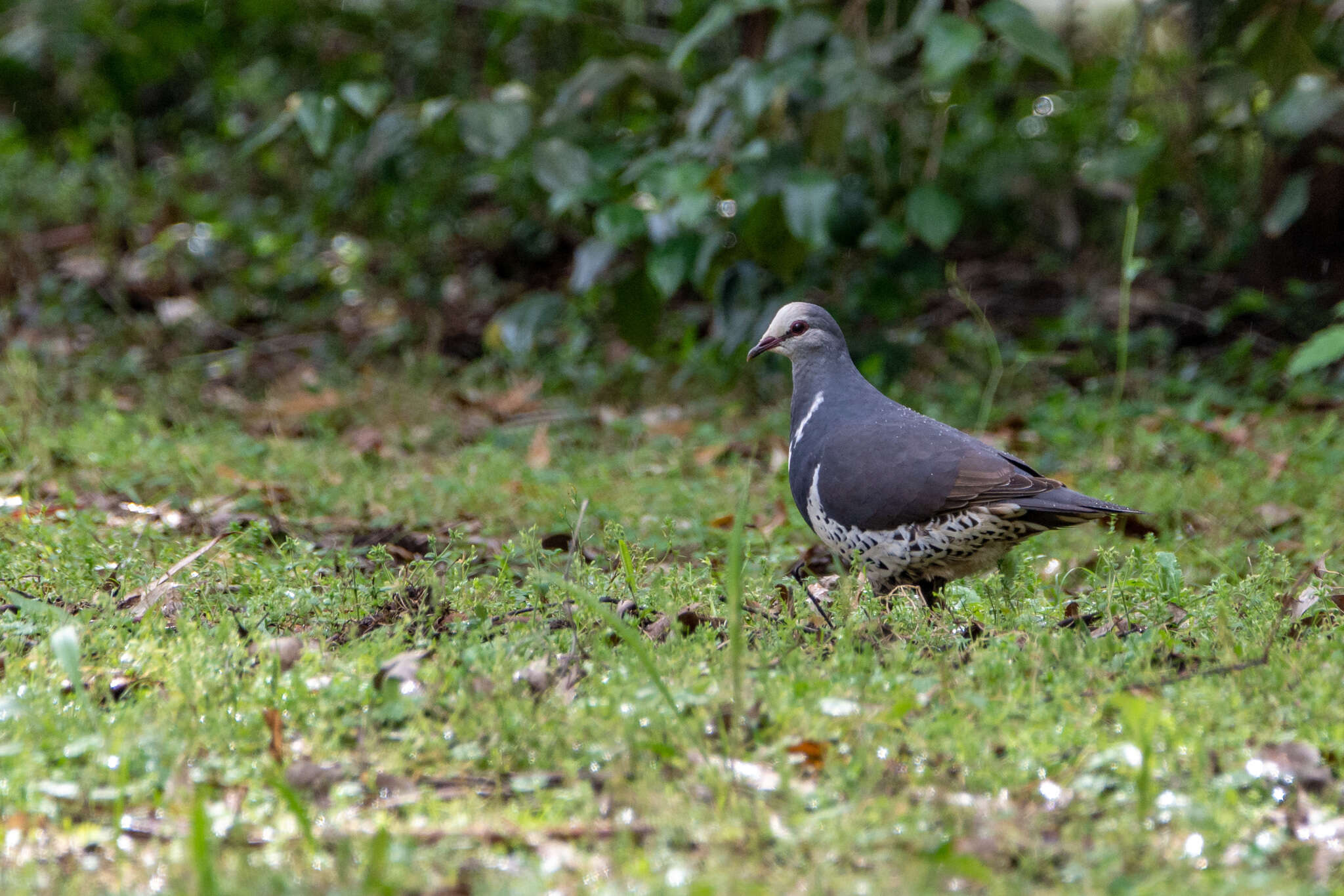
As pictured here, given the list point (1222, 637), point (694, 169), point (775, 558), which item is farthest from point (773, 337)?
point (1222, 637)

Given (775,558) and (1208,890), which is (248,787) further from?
(775,558)

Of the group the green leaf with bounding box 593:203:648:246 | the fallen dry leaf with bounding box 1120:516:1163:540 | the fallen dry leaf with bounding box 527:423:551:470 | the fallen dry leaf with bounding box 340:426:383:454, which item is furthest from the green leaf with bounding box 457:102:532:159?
the fallen dry leaf with bounding box 1120:516:1163:540

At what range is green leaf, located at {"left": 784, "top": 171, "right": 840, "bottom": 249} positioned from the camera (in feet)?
18.7

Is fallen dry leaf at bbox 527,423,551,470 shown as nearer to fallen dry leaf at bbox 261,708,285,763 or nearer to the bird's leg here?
the bird's leg

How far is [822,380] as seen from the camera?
470 centimetres

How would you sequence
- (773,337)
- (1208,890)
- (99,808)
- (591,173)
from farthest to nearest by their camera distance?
(591,173), (773,337), (99,808), (1208,890)

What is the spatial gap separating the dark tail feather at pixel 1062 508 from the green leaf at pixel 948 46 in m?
2.14

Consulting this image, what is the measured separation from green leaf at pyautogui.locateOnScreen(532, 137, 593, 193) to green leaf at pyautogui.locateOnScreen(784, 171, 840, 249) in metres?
0.97

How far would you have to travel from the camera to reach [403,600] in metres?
3.69

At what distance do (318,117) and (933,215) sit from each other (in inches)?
111

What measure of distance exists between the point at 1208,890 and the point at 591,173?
15.3 ft

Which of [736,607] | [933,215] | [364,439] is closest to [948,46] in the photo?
[933,215]

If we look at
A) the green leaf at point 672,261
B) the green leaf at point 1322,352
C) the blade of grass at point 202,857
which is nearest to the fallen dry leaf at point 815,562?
the green leaf at point 672,261

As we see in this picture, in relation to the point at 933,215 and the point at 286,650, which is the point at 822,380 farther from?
the point at 286,650
